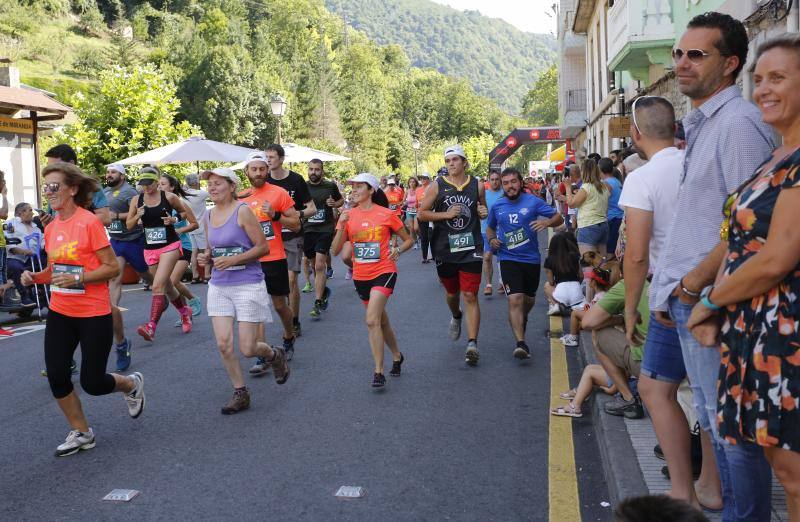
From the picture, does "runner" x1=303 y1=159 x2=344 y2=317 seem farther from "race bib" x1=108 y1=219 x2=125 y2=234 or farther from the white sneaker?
the white sneaker

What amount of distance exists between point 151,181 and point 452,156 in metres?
3.63

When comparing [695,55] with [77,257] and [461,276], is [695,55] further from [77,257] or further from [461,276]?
[461,276]

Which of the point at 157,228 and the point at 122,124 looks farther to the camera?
the point at 122,124

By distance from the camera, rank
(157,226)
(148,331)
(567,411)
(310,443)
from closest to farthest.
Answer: (310,443) < (567,411) < (148,331) < (157,226)

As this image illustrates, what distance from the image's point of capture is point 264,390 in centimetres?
706

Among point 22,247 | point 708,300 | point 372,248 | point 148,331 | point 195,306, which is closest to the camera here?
point 708,300

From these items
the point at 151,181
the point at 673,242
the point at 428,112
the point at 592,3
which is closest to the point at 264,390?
the point at 151,181

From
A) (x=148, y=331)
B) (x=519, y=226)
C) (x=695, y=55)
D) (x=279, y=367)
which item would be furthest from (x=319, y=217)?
(x=695, y=55)

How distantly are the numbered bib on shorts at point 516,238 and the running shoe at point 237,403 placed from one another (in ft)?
10.2

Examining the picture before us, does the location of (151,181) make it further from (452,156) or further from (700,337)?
(700,337)

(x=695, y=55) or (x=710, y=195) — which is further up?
(x=695, y=55)

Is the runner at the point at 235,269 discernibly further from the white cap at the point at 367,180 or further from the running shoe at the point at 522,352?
the running shoe at the point at 522,352

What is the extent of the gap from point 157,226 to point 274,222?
6.34ft

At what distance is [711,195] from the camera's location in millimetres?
3145
